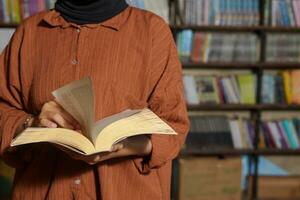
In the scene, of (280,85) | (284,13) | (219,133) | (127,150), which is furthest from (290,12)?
(127,150)

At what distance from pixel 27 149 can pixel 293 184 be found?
2464 millimetres

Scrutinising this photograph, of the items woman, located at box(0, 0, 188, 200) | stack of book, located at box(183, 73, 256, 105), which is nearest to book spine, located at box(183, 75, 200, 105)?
stack of book, located at box(183, 73, 256, 105)

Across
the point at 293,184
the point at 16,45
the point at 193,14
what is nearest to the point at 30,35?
the point at 16,45

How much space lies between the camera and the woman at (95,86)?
3.17ft

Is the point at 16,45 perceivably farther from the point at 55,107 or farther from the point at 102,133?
the point at 102,133

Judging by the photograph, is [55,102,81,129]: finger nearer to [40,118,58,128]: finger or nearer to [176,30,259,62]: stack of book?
[40,118,58,128]: finger

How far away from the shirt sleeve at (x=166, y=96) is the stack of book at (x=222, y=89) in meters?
1.96

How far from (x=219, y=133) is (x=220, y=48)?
567 mm

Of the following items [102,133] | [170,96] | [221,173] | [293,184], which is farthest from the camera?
[293,184]

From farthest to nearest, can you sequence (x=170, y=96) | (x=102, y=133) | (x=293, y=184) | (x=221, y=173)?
(x=293, y=184), (x=221, y=173), (x=170, y=96), (x=102, y=133)

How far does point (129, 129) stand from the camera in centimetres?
85

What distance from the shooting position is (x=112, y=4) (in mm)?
1014

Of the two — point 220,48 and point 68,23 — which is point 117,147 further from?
point 220,48

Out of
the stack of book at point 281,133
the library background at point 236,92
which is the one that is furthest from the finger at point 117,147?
the stack of book at point 281,133
